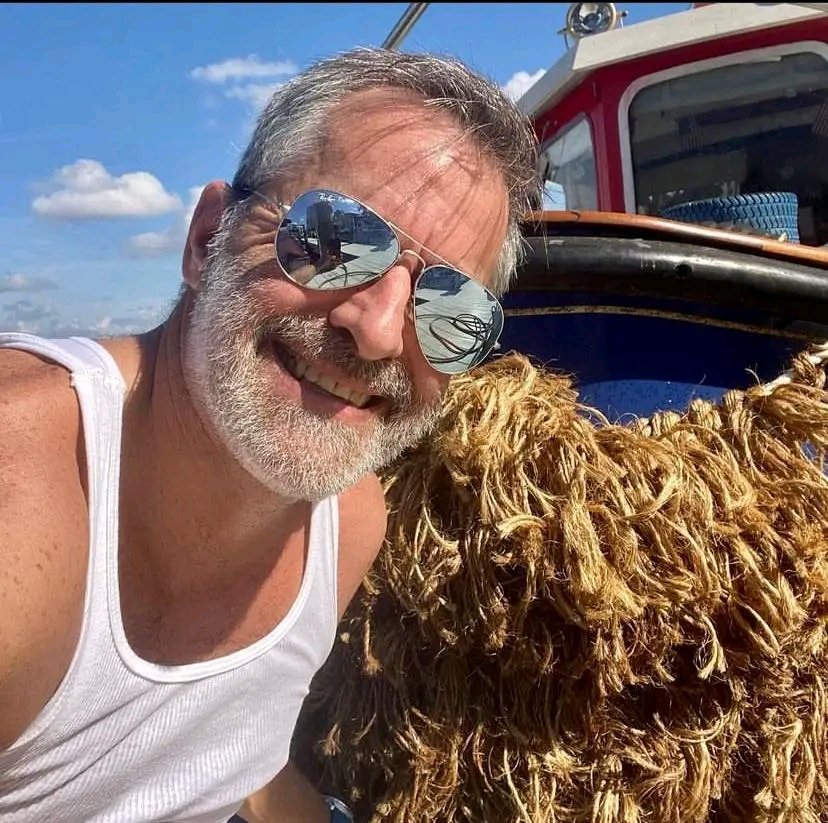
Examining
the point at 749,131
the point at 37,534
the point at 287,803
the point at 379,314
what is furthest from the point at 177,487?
the point at 749,131

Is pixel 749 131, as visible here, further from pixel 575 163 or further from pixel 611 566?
pixel 611 566

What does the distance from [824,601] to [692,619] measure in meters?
0.18

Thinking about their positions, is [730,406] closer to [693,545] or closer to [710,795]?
[693,545]

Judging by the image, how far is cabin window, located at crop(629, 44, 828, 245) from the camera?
2.52m

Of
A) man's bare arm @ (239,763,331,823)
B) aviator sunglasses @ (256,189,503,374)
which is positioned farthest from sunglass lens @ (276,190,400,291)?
man's bare arm @ (239,763,331,823)

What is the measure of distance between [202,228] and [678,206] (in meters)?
1.29

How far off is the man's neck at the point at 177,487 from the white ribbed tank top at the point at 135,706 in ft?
0.23

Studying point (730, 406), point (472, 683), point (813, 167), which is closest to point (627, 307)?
point (730, 406)

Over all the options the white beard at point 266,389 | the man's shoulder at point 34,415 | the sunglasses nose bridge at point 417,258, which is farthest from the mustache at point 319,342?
the man's shoulder at point 34,415

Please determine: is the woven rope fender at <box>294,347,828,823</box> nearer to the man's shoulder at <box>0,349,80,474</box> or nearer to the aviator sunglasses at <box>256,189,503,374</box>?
the aviator sunglasses at <box>256,189,503,374</box>

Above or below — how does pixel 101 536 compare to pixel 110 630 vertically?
above

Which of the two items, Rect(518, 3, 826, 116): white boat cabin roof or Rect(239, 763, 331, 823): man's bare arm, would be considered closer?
Rect(239, 763, 331, 823): man's bare arm

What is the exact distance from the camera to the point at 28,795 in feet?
3.38

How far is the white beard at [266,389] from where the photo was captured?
1.06 meters
